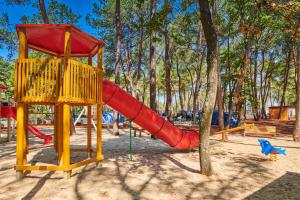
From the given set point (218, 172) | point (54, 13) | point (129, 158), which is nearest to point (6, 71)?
point (54, 13)

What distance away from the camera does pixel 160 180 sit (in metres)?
6.66

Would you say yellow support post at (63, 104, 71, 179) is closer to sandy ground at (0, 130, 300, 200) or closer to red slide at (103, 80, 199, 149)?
sandy ground at (0, 130, 300, 200)

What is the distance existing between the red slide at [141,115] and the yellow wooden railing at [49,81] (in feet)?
4.15

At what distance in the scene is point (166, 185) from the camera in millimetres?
6305

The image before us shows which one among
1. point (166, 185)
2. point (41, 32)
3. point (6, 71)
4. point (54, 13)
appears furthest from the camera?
point (6, 71)

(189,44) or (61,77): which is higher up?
(189,44)

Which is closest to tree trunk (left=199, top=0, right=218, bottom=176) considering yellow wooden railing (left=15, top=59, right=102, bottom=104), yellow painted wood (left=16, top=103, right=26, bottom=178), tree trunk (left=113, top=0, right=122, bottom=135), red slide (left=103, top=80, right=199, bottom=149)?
red slide (left=103, top=80, right=199, bottom=149)

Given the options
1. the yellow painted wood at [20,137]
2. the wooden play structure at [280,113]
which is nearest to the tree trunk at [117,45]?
the yellow painted wood at [20,137]

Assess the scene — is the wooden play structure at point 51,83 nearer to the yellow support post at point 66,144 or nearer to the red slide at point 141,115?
the yellow support post at point 66,144

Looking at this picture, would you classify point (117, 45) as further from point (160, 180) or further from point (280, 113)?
point (280, 113)

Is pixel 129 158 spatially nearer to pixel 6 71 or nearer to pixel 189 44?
pixel 189 44

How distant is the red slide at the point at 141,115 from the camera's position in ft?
27.2

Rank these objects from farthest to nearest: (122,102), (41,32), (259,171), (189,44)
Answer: (189,44)
(122,102)
(259,171)
(41,32)

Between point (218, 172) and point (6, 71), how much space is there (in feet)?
124
